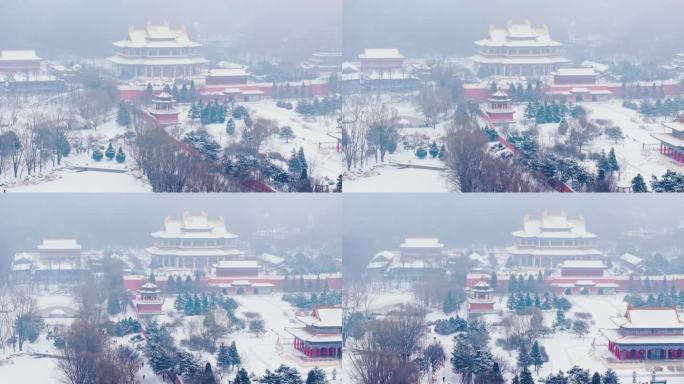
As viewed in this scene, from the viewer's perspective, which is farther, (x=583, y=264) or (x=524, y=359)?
(x=583, y=264)

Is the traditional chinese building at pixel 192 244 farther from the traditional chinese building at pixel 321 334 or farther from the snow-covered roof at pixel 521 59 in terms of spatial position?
the snow-covered roof at pixel 521 59

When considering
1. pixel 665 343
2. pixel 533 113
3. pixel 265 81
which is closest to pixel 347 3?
pixel 265 81

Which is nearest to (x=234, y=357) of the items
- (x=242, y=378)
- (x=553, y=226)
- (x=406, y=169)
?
(x=242, y=378)

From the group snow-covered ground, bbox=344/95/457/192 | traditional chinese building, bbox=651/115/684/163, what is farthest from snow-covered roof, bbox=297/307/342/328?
traditional chinese building, bbox=651/115/684/163

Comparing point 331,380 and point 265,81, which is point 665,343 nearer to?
point 331,380

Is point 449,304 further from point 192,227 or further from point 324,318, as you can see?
point 192,227

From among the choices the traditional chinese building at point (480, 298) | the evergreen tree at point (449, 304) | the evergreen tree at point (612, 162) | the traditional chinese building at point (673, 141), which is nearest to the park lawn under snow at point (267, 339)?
the evergreen tree at point (449, 304)
